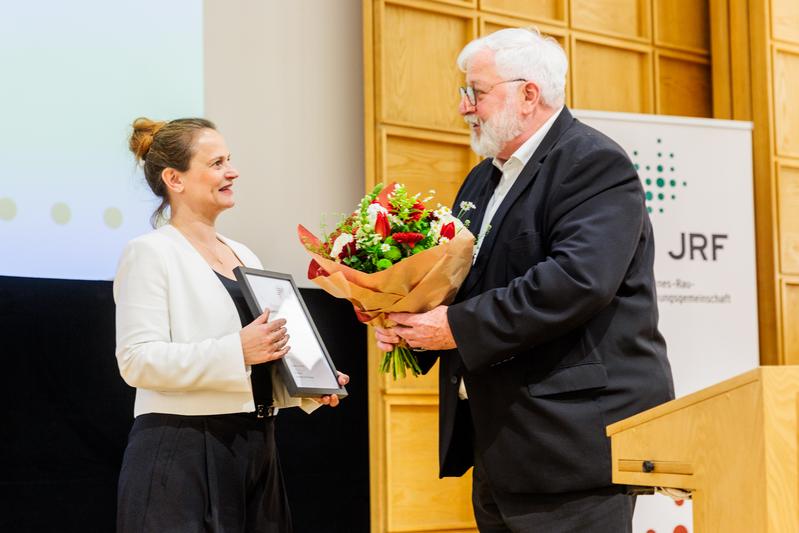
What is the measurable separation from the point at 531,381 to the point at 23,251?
2.06 m

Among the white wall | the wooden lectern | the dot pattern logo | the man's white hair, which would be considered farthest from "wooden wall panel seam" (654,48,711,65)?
the wooden lectern

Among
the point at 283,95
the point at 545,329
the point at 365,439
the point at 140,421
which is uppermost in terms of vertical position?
the point at 283,95

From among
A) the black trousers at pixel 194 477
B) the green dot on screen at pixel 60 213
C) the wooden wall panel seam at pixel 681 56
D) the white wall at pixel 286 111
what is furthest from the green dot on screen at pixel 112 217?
the wooden wall panel seam at pixel 681 56

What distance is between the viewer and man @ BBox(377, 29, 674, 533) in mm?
2279

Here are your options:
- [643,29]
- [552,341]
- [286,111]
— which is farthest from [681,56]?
[552,341]

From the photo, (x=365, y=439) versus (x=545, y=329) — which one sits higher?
(x=545, y=329)

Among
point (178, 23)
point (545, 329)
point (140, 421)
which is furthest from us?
point (178, 23)

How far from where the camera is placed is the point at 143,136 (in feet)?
9.55

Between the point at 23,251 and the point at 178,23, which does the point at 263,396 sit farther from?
the point at 178,23

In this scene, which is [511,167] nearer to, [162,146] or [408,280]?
[408,280]

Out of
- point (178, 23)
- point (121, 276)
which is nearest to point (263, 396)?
point (121, 276)

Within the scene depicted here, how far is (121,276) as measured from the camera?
2.60m

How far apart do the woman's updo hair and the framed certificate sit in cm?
40

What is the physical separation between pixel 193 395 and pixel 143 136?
0.84 meters
